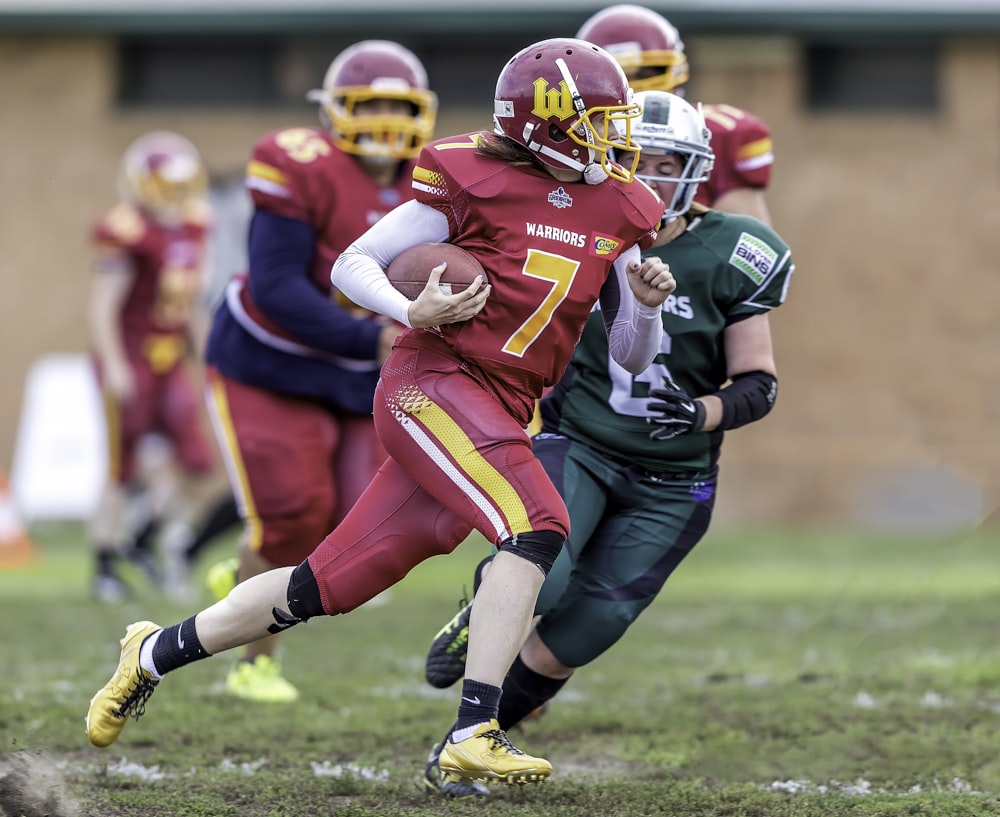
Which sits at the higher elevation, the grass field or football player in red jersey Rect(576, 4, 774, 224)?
football player in red jersey Rect(576, 4, 774, 224)

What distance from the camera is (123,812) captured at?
3.64m

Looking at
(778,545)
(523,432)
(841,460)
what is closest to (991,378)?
(841,460)

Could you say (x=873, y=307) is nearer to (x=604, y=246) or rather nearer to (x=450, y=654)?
(x=450, y=654)

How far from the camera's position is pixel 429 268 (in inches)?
144

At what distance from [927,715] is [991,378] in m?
7.80

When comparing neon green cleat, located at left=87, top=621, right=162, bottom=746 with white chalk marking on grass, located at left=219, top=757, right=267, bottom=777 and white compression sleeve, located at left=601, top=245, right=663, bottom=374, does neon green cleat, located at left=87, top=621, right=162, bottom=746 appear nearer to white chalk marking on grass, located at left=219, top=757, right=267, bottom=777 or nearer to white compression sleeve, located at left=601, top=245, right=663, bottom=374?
white chalk marking on grass, located at left=219, top=757, right=267, bottom=777

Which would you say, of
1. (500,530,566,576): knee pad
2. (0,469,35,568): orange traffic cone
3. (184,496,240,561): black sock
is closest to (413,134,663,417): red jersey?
(500,530,566,576): knee pad

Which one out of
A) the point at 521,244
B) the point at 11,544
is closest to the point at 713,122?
the point at 521,244

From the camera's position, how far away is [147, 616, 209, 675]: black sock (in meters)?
3.76

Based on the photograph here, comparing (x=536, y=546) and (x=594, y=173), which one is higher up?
(x=594, y=173)

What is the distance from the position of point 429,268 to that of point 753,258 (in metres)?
0.95

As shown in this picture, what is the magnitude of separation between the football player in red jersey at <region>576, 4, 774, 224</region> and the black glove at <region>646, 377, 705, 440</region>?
3.26ft

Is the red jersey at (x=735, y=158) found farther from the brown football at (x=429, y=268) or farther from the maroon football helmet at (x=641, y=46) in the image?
the brown football at (x=429, y=268)

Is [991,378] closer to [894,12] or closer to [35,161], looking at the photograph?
[894,12]
